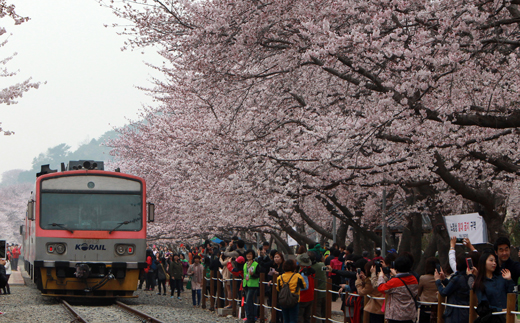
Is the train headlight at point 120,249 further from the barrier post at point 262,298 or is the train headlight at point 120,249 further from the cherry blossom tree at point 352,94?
the barrier post at point 262,298

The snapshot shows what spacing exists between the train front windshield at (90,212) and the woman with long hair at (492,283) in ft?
31.5

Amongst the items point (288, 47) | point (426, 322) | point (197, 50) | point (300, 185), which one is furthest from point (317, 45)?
point (300, 185)

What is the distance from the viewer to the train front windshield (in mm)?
13867

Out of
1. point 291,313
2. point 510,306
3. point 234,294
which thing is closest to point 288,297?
point 291,313

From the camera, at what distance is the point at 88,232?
13.9m

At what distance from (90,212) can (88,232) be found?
1.48 feet

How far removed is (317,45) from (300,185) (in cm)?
608

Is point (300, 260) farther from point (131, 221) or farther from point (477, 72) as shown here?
point (131, 221)

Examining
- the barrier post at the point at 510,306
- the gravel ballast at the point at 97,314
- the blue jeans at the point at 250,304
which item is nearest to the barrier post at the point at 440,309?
the barrier post at the point at 510,306

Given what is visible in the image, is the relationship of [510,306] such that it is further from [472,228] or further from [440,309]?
[472,228]

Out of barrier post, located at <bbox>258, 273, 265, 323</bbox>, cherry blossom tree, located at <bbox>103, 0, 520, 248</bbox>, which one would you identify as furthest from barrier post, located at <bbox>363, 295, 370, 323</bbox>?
barrier post, located at <bbox>258, 273, 265, 323</bbox>

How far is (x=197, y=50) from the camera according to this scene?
36.7 feet

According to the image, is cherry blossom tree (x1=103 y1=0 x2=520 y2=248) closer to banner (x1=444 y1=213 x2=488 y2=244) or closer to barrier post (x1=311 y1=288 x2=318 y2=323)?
banner (x1=444 y1=213 x2=488 y2=244)

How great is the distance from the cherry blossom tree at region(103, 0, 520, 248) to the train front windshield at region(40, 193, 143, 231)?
8.48ft
